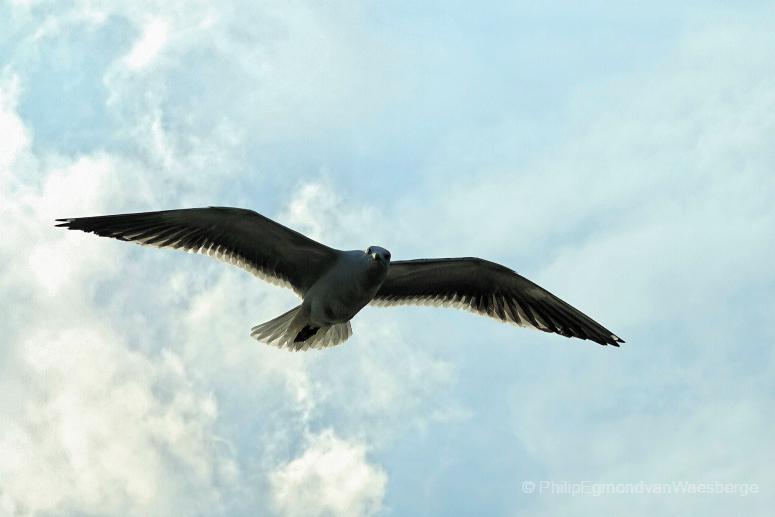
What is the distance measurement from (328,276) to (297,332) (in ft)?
3.55

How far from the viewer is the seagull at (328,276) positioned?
1345 cm

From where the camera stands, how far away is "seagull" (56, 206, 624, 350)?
44.1ft

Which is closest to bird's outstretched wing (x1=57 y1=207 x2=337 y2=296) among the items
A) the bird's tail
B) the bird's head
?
the bird's tail

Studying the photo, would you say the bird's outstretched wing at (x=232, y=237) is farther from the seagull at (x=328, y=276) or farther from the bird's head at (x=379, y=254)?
the bird's head at (x=379, y=254)

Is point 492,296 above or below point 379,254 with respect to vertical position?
above

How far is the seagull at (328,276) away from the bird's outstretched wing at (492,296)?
13 millimetres

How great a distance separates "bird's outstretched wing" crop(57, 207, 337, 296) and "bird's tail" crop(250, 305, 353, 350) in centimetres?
40

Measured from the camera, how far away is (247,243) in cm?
1393

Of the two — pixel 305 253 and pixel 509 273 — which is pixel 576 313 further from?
pixel 305 253

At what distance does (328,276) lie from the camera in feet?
44.5

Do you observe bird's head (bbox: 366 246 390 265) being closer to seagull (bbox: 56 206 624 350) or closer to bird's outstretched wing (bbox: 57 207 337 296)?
seagull (bbox: 56 206 624 350)

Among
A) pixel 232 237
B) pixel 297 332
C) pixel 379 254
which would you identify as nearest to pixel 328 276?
pixel 379 254

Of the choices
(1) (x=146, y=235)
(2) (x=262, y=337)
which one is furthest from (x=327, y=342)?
(1) (x=146, y=235)

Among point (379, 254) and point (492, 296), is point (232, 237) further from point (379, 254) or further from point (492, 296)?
point (492, 296)
